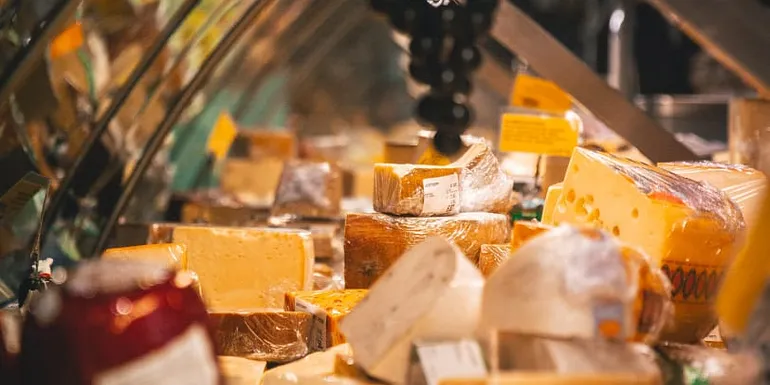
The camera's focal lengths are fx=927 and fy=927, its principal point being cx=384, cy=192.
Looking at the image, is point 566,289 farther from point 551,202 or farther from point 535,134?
point 535,134

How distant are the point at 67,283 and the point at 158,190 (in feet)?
9.52

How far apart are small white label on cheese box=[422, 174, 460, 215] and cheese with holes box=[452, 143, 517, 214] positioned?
0.05m

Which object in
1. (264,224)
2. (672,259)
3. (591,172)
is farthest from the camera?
(264,224)

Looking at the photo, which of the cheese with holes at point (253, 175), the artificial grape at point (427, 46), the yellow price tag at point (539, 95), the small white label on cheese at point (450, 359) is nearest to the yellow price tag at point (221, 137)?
the cheese with holes at point (253, 175)

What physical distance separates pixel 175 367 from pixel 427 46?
1.11 m

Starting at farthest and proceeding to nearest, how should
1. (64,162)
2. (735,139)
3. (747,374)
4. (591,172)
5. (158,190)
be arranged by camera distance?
(158,190), (64,162), (735,139), (591,172), (747,374)

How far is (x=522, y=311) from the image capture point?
124 cm

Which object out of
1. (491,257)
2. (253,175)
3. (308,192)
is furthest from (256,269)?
(253,175)

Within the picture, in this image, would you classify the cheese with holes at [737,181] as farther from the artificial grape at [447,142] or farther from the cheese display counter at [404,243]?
the artificial grape at [447,142]

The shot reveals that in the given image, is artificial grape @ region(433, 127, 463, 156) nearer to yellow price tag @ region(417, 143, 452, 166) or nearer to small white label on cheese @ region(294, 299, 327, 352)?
yellow price tag @ region(417, 143, 452, 166)

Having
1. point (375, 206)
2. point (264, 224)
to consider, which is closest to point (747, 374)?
point (375, 206)

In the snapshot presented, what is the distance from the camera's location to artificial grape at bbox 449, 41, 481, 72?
201cm

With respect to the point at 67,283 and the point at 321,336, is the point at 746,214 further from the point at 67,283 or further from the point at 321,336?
the point at 67,283

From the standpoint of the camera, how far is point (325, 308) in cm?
173
